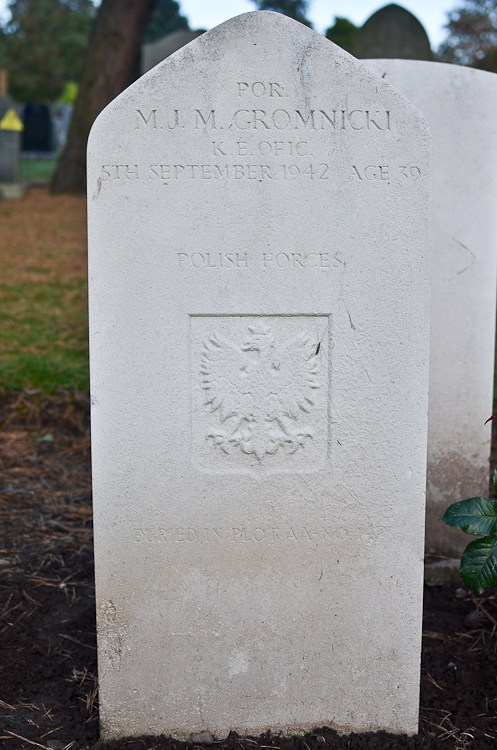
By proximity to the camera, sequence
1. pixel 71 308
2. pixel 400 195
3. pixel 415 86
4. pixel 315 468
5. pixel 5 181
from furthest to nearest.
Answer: pixel 5 181 < pixel 71 308 < pixel 415 86 < pixel 315 468 < pixel 400 195

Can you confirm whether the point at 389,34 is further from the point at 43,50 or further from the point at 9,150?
the point at 43,50

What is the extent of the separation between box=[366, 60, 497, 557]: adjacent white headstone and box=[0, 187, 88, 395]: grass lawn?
104 inches

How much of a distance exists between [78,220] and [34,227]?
823mm

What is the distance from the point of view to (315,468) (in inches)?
92.0

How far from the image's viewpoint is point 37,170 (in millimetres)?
19516

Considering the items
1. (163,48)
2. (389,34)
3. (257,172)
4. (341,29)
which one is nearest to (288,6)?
(341,29)

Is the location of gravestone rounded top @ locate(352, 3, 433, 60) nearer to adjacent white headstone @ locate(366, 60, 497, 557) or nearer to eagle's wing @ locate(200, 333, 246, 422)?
adjacent white headstone @ locate(366, 60, 497, 557)

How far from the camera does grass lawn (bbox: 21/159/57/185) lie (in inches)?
657

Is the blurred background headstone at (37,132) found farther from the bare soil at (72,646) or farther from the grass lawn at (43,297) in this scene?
the bare soil at (72,646)

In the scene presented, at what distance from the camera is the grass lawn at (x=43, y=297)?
205 inches

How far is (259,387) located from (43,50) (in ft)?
107

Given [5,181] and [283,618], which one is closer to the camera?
[283,618]

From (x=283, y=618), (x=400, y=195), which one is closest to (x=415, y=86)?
(x=400, y=195)

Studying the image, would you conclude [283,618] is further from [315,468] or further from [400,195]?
[400,195]
